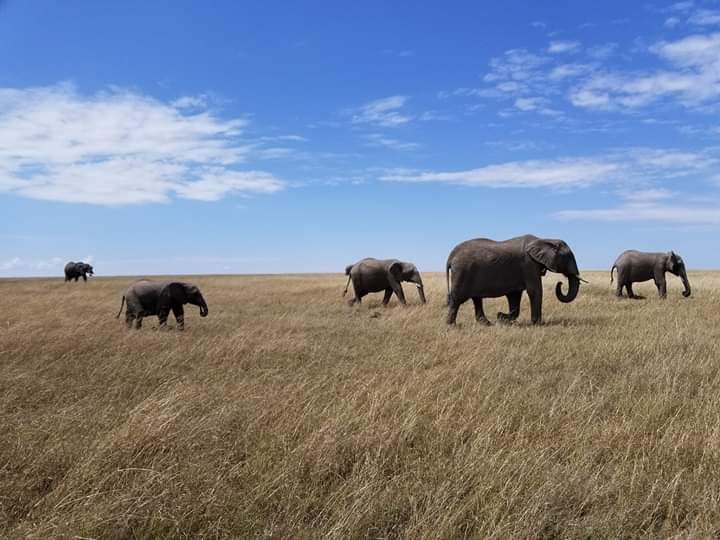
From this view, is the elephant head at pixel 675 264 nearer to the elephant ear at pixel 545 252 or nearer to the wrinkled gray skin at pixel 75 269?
the elephant ear at pixel 545 252

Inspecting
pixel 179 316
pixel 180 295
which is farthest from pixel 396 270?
pixel 179 316

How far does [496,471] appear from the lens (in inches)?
142

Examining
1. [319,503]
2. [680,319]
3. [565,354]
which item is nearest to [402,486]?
[319,503]

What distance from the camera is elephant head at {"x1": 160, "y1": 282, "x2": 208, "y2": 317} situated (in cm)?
1381

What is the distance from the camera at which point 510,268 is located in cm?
1280

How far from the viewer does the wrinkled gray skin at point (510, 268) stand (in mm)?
12531

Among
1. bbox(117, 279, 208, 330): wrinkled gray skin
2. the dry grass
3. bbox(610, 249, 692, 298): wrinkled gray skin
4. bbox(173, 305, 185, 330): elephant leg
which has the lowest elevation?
the dry grass

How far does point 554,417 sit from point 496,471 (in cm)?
154

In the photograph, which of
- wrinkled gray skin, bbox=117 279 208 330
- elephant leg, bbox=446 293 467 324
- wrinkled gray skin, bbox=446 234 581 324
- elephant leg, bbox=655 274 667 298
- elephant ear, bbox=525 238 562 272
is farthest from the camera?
elephant leg, bbox=655 274 667 298

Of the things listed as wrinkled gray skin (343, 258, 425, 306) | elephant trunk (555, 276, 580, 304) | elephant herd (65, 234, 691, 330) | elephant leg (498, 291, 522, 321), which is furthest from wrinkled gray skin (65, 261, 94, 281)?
elephant trunk (555, 276, 580, 304)

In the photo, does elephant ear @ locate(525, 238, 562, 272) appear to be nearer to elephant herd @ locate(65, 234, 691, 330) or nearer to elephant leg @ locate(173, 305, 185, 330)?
elephant herd @ locate(65, 234, 691, 330)

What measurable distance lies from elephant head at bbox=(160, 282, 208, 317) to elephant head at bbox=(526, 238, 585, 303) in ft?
28.0

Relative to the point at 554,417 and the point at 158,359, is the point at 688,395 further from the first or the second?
the point at 158,359

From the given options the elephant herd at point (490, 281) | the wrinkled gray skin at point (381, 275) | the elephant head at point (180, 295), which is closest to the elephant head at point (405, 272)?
the wrinkled gray skin at point (381, 275)
